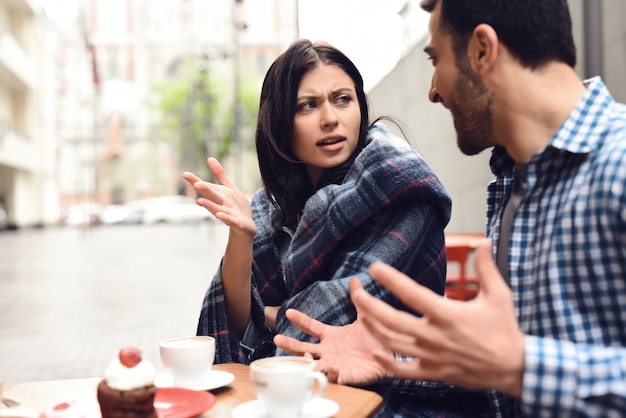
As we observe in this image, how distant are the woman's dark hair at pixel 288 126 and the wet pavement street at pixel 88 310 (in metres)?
2.66

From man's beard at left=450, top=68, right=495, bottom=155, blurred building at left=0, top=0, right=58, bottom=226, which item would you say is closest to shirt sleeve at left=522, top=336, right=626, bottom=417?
man's beard at left=450, top=68, right=495, bottom=155

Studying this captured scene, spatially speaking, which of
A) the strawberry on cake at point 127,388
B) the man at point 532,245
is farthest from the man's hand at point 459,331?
the strawberry on cake at point 127,388

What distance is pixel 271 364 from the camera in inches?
51.2

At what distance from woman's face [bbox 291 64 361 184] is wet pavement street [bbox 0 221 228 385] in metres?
2.92

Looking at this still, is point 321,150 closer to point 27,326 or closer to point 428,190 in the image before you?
point 428,190

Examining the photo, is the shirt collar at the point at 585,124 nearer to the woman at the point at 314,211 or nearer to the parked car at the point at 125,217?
the woman at the point at 314,211

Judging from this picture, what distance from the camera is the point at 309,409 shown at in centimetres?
134

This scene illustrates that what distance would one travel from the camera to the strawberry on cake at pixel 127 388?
4.07 ft

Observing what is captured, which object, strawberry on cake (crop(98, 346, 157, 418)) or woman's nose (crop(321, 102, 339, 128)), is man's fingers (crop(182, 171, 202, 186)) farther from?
strawberry on cake (crop(98, 346, 157, 418))

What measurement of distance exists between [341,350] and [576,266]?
69 cm

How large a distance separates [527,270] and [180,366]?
0.80 metres

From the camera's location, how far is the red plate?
135cm

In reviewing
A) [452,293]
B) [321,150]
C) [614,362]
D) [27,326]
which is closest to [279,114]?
[321,150]

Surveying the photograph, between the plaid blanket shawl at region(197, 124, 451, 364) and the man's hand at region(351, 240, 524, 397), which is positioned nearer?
the man's hand at region(351, 240, 524, 397)
